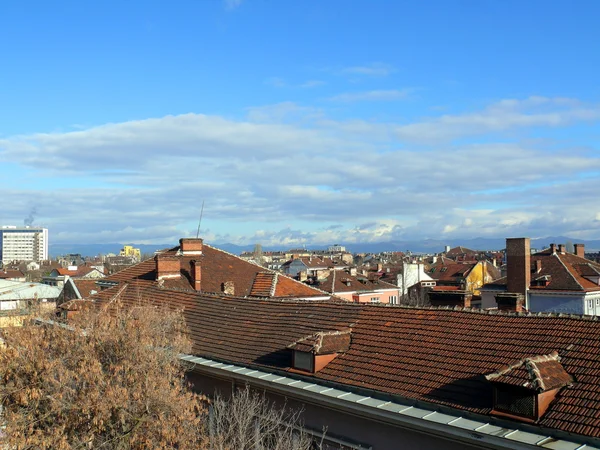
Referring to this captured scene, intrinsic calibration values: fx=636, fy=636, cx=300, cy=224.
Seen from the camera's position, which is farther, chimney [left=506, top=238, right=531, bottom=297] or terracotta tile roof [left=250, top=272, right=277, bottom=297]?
chimney [left=506, top=238, right=531, bottom=297]

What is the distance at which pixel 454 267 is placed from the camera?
74250 millimetres

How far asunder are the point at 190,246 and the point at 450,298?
16879 millimetres

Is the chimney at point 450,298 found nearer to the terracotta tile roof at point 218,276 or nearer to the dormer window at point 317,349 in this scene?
the dormer window at point 317,349

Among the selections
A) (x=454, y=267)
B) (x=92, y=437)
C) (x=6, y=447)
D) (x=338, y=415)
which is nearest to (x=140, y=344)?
(x=92, y=437)

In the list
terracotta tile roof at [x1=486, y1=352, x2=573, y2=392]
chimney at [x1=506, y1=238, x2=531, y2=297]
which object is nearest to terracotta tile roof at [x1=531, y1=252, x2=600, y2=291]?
chimney at [x1=506, y1=238, x2=531, y2=297]

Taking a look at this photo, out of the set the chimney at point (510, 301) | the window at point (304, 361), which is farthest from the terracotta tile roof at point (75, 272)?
the chimney at point (510, 301)

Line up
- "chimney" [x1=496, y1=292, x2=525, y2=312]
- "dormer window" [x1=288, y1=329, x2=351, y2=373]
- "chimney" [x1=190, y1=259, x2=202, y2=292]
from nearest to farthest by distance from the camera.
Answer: "dormer window" [x1=288, y1=329, x2=351, y2=373] < "chimney" [x1=496, y1=292, x2=525, y2=312] < "chimney" [x1=190, y1=259, x2=202, y2=292]

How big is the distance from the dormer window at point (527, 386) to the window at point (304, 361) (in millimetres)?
4752

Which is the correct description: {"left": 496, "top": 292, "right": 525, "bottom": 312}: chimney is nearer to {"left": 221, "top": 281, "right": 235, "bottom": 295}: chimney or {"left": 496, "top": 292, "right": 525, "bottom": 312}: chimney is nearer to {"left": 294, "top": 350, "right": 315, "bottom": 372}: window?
{"left": 294, "top": 350, "right": 315, "bottom": 372}: window

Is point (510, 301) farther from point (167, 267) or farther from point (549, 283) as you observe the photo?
point (549, 283)

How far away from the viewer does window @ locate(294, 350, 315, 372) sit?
47.3ft

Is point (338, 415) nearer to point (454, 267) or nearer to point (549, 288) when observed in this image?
point (549, 288)

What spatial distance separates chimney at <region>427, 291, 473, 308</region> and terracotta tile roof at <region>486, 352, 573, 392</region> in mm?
6750

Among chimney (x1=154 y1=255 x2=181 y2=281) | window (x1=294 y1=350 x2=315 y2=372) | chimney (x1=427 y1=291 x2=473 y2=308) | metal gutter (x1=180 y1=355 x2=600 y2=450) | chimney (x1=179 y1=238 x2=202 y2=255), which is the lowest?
metal gutter (x1=180 y1=355 x2=600 y2=450)
